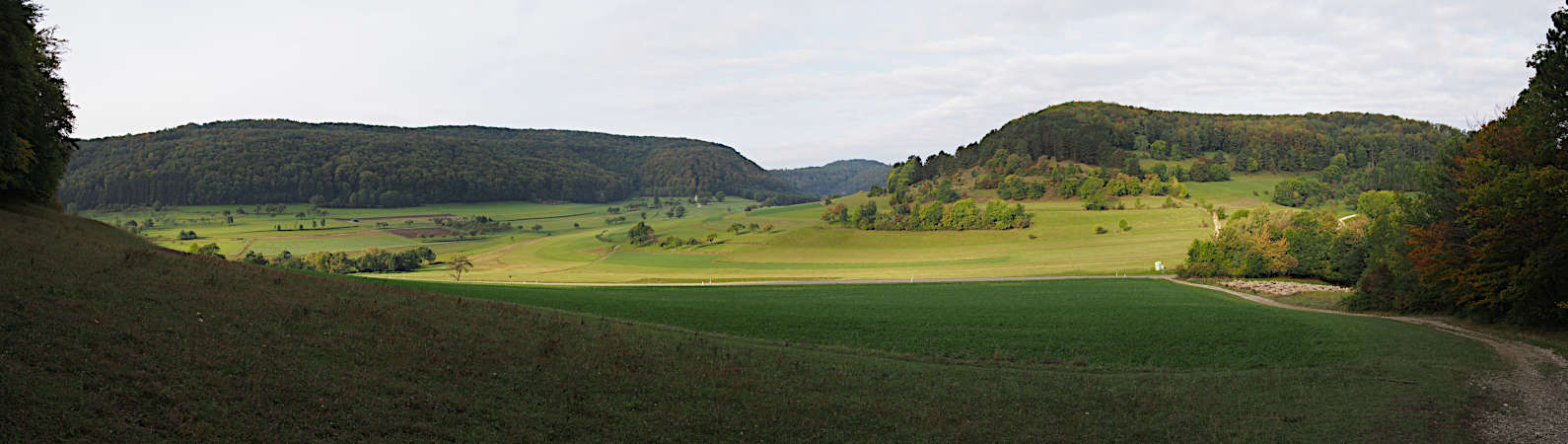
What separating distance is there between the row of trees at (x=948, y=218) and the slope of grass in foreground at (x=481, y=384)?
92657 mm

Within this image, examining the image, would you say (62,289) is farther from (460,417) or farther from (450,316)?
(460,417)

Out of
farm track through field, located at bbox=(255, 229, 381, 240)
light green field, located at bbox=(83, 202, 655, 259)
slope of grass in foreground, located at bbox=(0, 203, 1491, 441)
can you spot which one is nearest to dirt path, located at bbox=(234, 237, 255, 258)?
light green field, located at bbox=(83, 202, 655, 259)

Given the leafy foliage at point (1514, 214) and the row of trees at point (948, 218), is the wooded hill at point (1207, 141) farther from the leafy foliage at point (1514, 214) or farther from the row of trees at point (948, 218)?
the leafy foliage at point (1514, 214)

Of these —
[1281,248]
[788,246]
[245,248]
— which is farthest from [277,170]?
[1281,248]

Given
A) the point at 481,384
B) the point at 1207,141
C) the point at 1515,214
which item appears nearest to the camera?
the point at 481,384

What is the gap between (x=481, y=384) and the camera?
10078 mm

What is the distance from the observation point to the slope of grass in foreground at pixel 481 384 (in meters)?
7.45

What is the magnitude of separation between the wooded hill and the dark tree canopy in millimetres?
147556

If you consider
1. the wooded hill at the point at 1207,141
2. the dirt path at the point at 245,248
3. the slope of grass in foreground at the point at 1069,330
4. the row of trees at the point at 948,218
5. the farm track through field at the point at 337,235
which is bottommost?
the dirt path at the point at 245,248

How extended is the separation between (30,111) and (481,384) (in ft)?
96.1

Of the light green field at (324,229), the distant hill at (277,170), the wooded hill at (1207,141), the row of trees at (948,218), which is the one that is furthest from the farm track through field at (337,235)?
the wooded hill at (1207,141)

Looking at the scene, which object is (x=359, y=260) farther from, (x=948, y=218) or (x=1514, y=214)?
(x=1514, y=214)

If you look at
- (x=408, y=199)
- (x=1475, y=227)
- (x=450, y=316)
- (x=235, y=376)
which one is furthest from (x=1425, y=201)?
(x=408, y=199)

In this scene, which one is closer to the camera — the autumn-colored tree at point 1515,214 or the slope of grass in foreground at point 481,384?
the slope of grass in foreground at point 481,384
